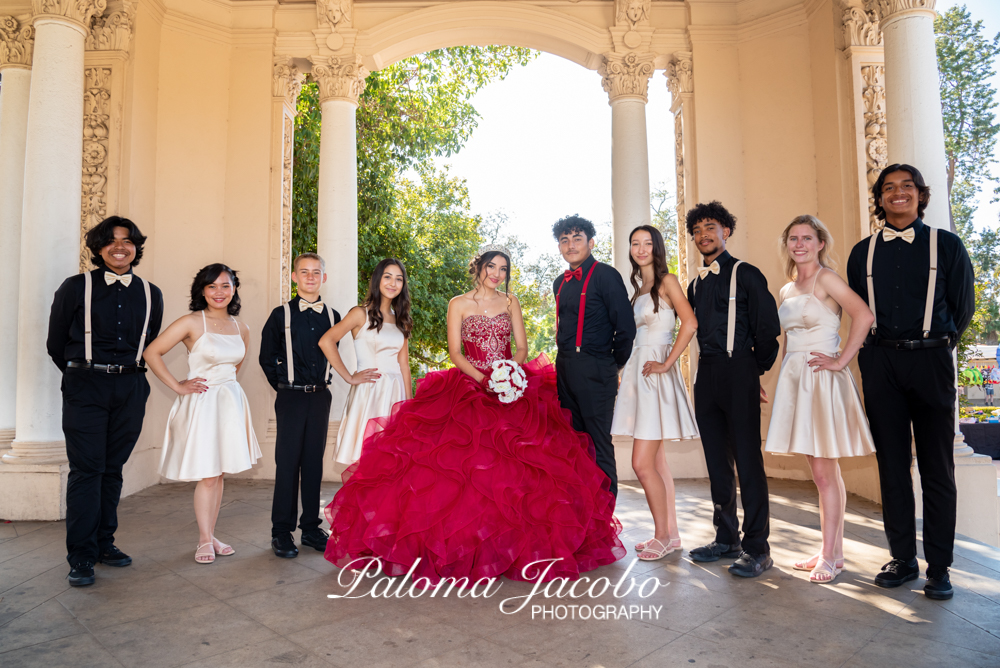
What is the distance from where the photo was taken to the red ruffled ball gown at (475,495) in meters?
3.44

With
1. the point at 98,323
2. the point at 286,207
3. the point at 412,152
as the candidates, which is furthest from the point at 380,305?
the point at 412,152

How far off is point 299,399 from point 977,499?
5.35 m

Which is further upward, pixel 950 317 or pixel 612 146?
pixel 612 146

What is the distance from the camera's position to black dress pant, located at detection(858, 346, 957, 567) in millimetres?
3365

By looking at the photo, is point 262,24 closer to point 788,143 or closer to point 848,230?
point 788,143

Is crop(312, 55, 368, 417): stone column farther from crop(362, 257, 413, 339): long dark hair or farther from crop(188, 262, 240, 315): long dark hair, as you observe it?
crop(188, 262, 240, 315): long dark hair

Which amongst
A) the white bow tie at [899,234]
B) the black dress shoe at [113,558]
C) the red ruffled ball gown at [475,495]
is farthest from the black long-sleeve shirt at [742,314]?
the black dress shoe at [113,558]

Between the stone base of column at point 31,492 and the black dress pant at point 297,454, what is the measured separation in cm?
232

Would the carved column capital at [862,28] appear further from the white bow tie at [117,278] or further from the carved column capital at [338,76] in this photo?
the white bow tie at [117,278]

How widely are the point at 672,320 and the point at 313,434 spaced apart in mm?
2594

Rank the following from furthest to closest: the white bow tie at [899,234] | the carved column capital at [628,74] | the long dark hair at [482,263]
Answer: the carved column capital at [628,74]
the long dark hair at [482,263]
the white bow tie at [899,234]

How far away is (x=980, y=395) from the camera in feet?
70.7

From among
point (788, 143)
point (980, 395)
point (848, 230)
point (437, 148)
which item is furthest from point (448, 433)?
point (980, 395)

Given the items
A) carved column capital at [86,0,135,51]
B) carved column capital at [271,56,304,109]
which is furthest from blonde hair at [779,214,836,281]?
carved column capital at [86,0,135,51]
